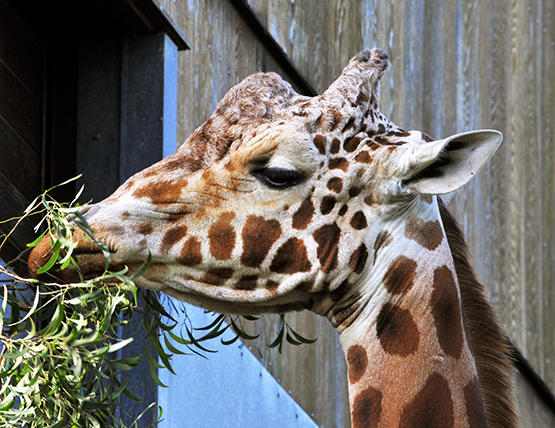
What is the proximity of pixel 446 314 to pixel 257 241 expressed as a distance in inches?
21.8

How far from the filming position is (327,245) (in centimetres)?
243

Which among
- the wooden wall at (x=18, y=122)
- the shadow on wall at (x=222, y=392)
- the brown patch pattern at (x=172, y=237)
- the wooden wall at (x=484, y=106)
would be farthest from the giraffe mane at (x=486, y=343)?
the wooden wall at (x=484, y=106)

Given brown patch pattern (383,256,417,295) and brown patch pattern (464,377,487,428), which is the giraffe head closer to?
brown patch pattern (383,256,417,295)

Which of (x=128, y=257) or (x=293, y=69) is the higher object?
(x=293, y=69)

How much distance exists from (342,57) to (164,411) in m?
2.68

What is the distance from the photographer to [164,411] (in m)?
3.58

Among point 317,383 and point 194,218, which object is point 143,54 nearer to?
point 194,218

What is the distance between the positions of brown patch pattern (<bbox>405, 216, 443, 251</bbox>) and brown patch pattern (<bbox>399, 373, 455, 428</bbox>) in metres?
0.37

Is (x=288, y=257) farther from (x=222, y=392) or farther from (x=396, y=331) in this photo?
(x=222, y=392)

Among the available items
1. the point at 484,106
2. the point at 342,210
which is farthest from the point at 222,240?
the point at 484,106

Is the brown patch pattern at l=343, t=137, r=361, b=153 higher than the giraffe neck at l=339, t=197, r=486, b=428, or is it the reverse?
the brown patch pattern at l=343, t=137, r=361, b=153

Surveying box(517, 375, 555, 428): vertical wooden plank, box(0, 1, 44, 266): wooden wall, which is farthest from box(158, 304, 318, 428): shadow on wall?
box(517, 375, 555, 428): vertical wooden plank

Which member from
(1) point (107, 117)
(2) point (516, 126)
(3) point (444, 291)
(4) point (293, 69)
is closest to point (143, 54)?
(1) point (107, 117)

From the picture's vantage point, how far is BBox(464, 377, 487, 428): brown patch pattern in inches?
93.7
